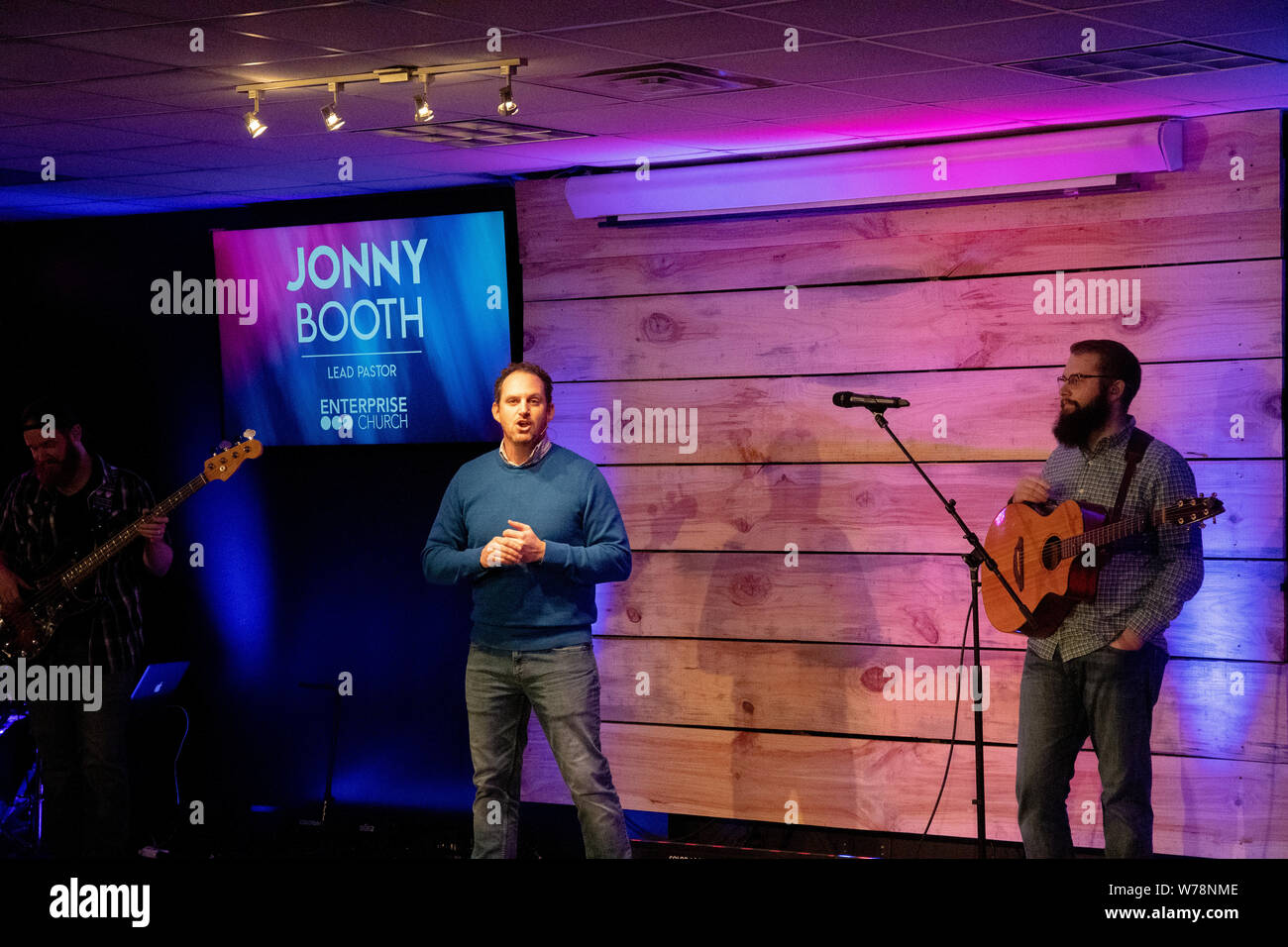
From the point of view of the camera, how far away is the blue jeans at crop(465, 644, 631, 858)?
14.5 ft

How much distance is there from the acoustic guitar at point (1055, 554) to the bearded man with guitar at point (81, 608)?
319 cm

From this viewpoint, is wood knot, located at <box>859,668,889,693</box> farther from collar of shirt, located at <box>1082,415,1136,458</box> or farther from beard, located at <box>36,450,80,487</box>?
beard, located at <box>36,450,80,487</box>

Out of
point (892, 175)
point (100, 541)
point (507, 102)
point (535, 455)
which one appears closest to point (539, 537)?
point (535, 455)

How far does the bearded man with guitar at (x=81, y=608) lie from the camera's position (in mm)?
5078

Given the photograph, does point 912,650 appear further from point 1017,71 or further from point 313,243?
point 313,243

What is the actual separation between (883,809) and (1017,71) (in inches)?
112

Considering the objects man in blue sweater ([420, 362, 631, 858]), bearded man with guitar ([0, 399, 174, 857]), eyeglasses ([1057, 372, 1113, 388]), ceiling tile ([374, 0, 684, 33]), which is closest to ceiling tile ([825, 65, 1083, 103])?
eyeglasses ([1057, 372, 1113, 388])

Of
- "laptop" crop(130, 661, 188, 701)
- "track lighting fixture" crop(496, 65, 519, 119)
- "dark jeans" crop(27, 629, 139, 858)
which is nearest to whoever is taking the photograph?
"track lighting fixture" crop(496, 65, 519, 119)

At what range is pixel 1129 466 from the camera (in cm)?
420

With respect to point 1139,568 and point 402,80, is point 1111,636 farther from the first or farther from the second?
point 402,80

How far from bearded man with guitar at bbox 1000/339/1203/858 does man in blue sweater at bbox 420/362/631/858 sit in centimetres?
139

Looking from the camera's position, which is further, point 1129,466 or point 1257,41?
point 1129,466

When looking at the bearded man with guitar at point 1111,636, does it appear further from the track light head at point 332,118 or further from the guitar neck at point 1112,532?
the track light head at point 332,118

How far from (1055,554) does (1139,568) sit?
257mm
